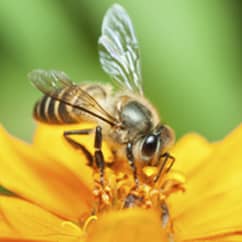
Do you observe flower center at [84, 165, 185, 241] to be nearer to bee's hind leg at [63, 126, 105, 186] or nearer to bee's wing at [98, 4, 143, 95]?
bee's hind leg at [63, 126, 105, 186]

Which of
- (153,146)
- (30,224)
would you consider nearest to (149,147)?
(153,146)

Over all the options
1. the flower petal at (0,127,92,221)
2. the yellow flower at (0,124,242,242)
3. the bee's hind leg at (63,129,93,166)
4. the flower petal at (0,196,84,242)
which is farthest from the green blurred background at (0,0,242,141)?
the flower petal at (0,196,84,242)

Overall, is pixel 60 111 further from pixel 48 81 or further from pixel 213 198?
pixel 213 198

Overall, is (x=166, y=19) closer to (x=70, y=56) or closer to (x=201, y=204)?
(x=70, y=56)

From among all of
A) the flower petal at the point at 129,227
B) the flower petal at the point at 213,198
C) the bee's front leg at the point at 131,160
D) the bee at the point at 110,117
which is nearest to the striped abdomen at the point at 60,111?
the bee at the point at 110,117

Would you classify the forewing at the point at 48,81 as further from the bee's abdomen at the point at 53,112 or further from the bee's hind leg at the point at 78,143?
the bee's hind leg at the point at 78,143

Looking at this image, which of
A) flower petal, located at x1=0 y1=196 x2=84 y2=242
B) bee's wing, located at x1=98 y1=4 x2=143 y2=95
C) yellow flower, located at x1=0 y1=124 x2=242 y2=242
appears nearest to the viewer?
flower petal, located at x1=0 y1=196 x2=84 y2=242
